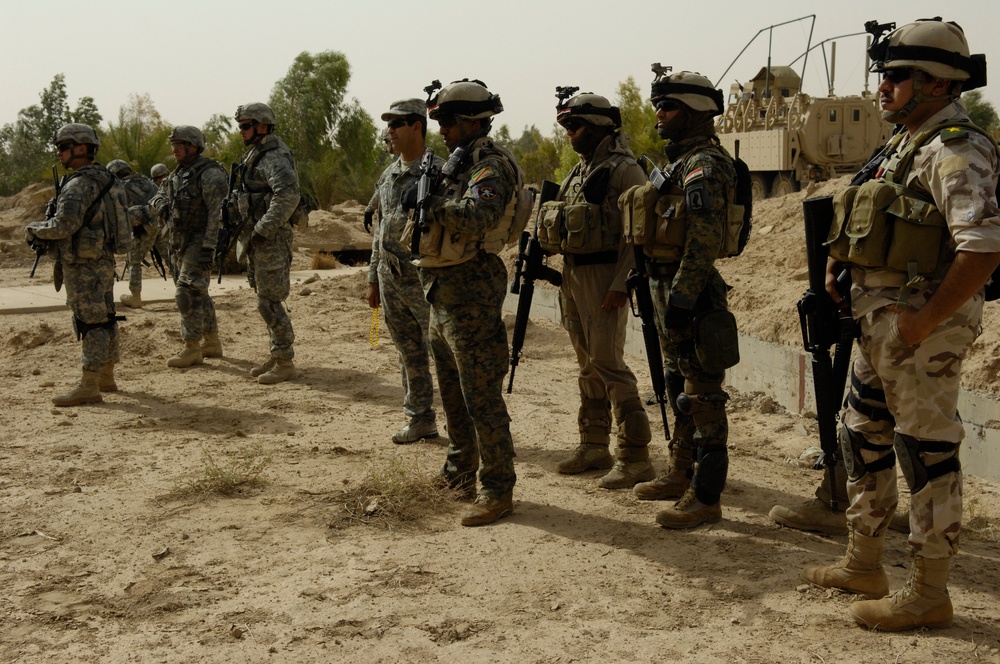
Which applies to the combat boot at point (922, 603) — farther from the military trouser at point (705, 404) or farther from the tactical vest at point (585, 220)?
the tactical vest at point (585, 220)

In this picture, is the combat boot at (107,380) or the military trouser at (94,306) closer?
the military trouser at (94,306)

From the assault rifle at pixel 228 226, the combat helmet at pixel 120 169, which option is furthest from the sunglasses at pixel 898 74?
the combat helmet at pixel 120 169

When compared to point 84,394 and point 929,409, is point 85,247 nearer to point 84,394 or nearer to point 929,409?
point 84,394

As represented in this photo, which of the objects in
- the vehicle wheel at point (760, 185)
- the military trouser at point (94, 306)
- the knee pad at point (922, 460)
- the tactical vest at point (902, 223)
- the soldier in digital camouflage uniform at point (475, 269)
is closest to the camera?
the tactical vest at point (902, 223)

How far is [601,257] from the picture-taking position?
500 cm

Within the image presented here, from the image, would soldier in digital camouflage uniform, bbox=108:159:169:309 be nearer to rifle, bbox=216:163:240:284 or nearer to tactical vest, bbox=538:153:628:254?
rifle, bbox=216:163:240:284

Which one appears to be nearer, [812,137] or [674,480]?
[674,480]

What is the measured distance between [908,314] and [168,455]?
4473mm

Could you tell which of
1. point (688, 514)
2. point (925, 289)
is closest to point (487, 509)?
point (688, 514)

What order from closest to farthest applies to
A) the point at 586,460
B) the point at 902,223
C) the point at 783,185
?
the point at 902,223 → the point at 586,460 → the point at 783,185

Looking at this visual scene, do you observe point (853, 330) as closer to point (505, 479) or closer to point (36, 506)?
point (505, 479)

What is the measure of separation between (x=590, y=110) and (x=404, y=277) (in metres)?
1.56

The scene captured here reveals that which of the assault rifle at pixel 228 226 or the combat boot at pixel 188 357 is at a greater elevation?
the assault rifle at pixel 228 226

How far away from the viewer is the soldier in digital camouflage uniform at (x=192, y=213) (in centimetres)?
800
